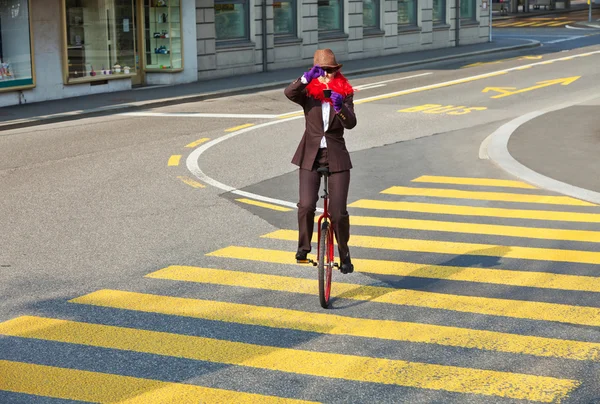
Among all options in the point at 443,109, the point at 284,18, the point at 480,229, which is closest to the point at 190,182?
the point at 480,229

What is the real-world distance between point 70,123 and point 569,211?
1179 centimetres

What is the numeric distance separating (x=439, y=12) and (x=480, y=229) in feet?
97.7

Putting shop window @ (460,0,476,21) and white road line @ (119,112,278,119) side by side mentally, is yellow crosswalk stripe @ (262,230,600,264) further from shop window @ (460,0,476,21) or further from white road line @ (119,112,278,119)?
shop window @ (460,0,476,21)

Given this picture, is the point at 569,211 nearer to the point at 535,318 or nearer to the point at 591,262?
the point at 591,262

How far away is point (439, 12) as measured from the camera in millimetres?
39062

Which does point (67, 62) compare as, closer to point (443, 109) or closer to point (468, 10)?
point (443, 109)

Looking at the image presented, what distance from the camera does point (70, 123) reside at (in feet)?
65.7

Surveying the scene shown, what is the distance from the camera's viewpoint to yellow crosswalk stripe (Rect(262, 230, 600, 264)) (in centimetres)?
941

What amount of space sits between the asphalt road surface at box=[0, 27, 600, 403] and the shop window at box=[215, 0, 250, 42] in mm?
12133

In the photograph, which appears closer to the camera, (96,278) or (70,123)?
(96,278)

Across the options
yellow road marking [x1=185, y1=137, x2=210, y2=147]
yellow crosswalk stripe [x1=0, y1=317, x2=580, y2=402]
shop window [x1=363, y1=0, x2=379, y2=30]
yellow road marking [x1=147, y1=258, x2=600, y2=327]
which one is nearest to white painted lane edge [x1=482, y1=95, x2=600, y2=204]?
yellow road marking [x1=147, y1=258, x2=600, y2=327]

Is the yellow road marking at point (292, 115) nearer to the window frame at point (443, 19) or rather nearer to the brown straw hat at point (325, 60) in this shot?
the brown straw hat at point (325, 60)

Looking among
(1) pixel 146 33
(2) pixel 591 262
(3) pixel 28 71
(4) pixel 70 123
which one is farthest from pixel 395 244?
(1) pixel 146 33

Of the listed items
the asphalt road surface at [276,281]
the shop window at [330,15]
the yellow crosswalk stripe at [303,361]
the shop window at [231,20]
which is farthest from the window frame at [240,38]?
the yellow crosswalk stripe at [303,361]
